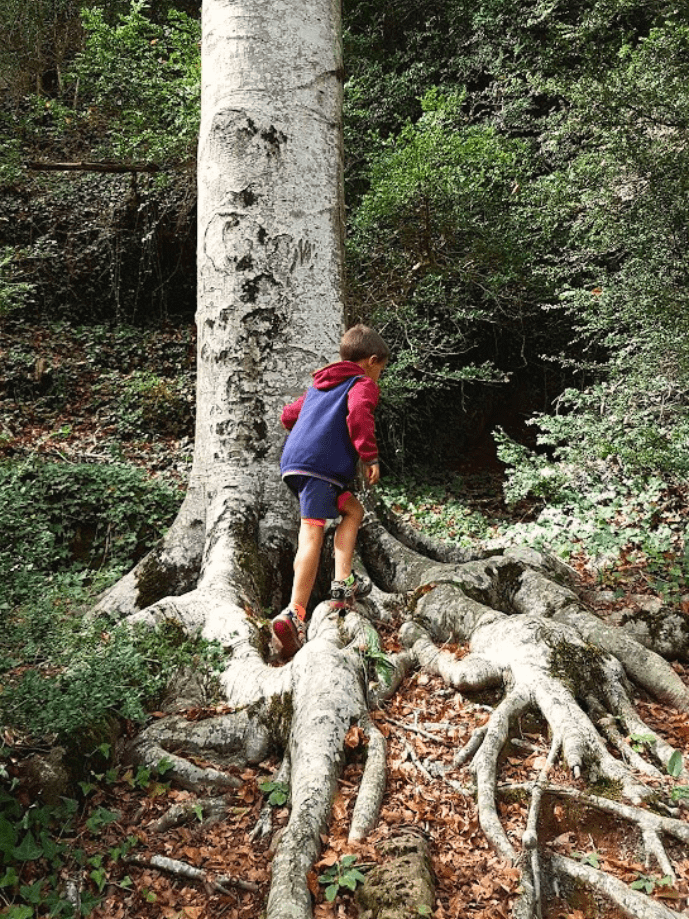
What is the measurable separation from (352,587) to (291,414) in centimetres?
112

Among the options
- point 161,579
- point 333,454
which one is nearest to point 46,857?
point 161,579

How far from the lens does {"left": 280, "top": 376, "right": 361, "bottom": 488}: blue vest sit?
3938 mm

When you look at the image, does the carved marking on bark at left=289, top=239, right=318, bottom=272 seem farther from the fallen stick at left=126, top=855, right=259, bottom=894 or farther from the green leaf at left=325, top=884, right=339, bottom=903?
the green leaf at left=325, top=884, right=339, bottom=903

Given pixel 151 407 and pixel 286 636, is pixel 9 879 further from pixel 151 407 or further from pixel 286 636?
pixel 151 407

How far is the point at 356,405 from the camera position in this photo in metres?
3.83

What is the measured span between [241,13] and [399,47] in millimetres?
9526

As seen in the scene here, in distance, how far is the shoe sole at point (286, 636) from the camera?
3.65 meters

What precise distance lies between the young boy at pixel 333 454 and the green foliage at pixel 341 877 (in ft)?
5.17

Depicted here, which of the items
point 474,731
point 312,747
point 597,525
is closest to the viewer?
point 312,747

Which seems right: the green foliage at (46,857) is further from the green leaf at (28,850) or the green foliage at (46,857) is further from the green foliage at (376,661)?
the green foliage at (376,661)

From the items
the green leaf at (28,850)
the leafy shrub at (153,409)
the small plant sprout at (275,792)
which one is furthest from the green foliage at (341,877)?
the leafy shrub at (153,409)

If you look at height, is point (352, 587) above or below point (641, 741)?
above

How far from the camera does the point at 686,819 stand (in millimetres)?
2521

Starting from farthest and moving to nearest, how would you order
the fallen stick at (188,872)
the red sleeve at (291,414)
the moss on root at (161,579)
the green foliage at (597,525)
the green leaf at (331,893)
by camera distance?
the green foliage at (597,525)
the moss on root at (161,579)
the red sleeve at (291,414)
the fallen stick at (188,872)
the green leaf at (331,893)
